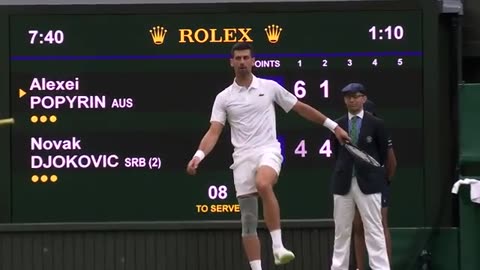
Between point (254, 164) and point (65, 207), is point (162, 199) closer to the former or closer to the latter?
point (65, 207)

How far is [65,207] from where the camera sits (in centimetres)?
950

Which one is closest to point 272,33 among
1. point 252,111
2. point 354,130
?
point 354,130

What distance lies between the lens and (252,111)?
8.00 metres

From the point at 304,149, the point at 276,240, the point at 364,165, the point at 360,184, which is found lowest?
the point at 276,240

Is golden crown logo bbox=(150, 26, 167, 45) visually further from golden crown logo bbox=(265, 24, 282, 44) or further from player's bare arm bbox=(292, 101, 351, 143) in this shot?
player's bare arm bbox=(292, 101, 351, 143)

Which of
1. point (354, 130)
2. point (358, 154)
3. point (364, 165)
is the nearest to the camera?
point (358, 154)

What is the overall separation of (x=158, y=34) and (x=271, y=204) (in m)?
2.40

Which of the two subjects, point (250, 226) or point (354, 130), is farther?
point (354, 130)

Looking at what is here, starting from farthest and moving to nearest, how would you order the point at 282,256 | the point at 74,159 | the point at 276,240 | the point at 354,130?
1. the point at 74,159
2. the point at 354,130
3. the point at 276,240
4. the point at 282,256

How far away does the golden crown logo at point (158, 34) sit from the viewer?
9.51 m

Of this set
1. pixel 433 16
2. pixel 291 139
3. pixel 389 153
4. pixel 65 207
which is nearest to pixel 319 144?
pixel 291 139

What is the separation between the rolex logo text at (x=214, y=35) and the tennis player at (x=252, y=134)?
147cm

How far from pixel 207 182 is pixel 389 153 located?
172 centimetres

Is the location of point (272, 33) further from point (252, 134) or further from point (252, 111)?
point (252, 134)
